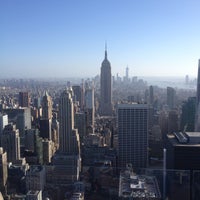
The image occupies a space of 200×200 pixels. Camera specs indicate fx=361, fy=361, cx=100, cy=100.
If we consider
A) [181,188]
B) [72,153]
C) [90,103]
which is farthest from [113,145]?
[90,103]

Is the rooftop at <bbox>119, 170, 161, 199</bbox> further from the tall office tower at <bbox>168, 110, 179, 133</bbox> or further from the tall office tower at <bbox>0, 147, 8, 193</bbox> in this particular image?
the tall office tower at <bbox>168, 110, 179, 133</bbox>

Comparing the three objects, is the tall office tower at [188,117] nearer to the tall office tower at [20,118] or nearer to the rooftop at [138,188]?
the tall office tower at [20,118]

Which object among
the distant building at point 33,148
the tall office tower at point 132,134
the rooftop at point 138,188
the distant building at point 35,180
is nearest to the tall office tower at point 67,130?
the distant building at point 33,148

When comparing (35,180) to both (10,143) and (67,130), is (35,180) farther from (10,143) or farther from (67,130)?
(67,130)

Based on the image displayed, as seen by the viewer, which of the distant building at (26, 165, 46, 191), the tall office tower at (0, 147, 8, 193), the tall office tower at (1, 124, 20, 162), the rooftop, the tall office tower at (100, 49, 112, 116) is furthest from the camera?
the tall office tower at (100, 49, 112, 116)

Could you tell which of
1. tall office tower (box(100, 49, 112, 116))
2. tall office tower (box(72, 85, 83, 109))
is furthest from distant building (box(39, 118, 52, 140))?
tall office tower (box(100, 49, 112, 116))

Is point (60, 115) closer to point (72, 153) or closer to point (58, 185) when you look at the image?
point (72, 153)
